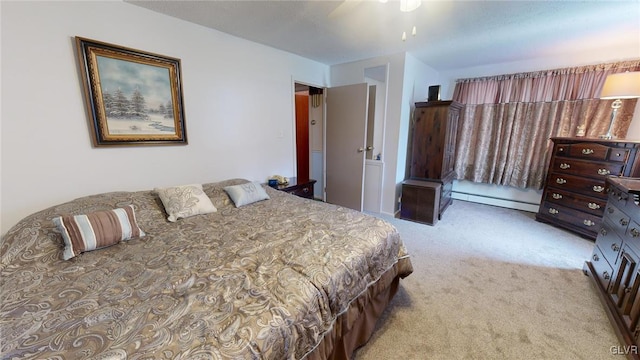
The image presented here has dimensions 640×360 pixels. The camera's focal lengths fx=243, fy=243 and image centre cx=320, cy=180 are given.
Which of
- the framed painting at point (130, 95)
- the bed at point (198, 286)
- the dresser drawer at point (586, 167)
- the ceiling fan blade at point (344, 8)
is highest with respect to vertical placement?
the ceiling fan blade at point (344, 8)

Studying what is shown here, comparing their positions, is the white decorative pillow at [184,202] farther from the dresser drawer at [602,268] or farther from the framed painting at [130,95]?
the dresser drawer at [602,268]

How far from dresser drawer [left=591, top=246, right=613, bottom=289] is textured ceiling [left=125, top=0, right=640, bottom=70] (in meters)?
1.99

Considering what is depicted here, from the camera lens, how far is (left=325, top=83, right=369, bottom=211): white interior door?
3.46m

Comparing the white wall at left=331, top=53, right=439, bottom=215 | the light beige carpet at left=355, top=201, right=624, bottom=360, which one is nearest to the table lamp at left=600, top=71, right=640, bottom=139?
the light beige carpet at left=355, top=201, right=624, bottom=360

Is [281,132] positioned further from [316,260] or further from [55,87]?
[316,260]

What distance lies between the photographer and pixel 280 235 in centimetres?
160

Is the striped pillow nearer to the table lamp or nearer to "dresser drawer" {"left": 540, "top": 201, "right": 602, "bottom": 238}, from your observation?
"dresser drawer" {"left": 540, "top": 201, "right": 602, "bottom": 238}

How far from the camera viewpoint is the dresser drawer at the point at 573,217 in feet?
8.99

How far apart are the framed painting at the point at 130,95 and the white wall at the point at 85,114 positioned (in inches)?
2.7

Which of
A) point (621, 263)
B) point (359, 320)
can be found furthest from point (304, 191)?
point (621, 263)

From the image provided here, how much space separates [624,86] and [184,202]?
4.37 meters

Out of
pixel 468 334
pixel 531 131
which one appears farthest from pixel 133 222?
pixel 531 131

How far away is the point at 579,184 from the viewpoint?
9.38 ft

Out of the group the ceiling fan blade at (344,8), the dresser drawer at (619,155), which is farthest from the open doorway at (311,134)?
the dresser drawer at (619,155)
